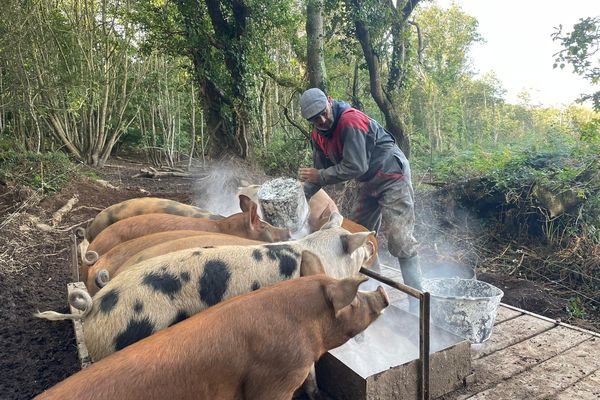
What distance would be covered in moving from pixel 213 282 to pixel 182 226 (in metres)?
1.51

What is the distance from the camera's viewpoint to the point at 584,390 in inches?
110

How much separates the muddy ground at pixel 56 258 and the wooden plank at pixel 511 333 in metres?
1.17

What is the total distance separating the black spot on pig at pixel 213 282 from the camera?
2.36 meters

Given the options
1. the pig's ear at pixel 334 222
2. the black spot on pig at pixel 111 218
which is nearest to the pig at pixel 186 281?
the pig's ear at pixel 334 222

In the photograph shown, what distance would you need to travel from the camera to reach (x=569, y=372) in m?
3.01

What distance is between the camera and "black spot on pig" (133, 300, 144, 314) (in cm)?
215

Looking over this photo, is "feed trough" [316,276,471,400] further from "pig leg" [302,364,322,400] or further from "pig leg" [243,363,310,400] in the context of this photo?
"pig leg" [243,363,310,400]

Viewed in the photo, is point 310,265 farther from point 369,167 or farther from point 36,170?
point 36,170

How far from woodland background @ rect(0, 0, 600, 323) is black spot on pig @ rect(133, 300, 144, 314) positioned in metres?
4.45

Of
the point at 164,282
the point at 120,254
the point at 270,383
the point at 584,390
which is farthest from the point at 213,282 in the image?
the point at 584,390

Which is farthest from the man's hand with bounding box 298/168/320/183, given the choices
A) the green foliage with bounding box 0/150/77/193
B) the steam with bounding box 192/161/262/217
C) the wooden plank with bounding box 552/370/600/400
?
the green foliage with bounding box 0/150/77/193

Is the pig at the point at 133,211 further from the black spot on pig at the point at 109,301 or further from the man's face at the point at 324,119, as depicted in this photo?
the black spot on pig at the point at 109,301

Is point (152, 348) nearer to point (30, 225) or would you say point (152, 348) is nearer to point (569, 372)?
point (569, 372)

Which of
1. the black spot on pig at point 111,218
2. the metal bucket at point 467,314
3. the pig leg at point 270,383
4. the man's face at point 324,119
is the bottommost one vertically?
the metal bucket at point 467,314
